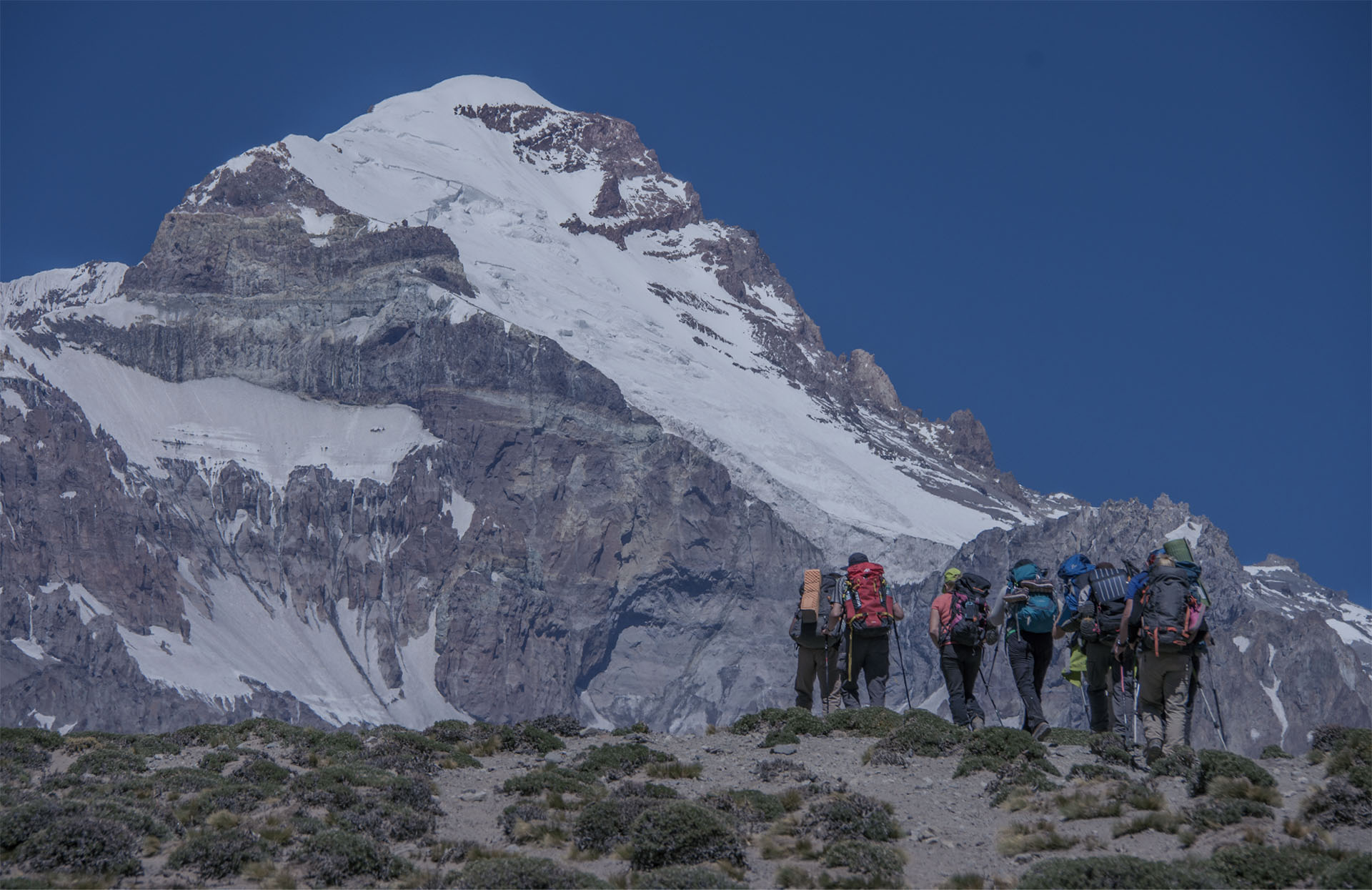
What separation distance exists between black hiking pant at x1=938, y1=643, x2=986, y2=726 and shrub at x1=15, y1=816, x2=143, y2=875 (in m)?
13.3

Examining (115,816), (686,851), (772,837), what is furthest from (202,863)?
(772,837)

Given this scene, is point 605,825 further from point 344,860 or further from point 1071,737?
point 1071,737

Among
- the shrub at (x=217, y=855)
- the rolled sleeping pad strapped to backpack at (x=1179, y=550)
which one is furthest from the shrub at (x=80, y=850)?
the rolled sleeping pad strapped to backpack at (x=1179, y=550)

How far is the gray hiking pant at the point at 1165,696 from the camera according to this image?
760 inches

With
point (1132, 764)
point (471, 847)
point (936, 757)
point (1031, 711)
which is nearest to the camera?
point (471, 847)

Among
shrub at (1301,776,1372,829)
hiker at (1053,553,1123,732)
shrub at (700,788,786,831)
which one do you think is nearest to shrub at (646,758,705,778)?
shrub at (700,788,786,831)

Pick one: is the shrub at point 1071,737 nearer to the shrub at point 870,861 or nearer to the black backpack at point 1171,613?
the black backpack at point 1171,613

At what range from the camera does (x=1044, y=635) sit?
74.3 ft

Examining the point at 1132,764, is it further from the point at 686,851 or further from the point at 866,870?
the point at 686,851

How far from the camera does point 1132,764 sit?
19641mm

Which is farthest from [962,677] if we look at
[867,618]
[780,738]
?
[780,738]

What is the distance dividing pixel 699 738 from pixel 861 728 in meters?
3.58

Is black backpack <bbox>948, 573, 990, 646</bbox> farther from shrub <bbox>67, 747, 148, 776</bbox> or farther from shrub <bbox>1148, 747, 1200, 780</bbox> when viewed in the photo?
shrub <bbox>67, 747, 148, 776</bbox>

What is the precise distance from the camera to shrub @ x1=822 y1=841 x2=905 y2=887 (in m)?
15.0
